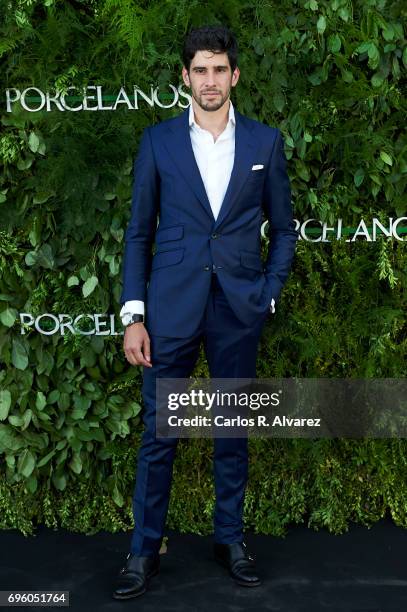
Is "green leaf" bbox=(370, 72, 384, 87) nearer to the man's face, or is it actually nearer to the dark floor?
the man's face

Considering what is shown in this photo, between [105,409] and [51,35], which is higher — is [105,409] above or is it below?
below

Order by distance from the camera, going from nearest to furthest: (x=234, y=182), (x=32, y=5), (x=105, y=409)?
1. (x=234, y=182)
2. (x=32, y=5)
3. (x=105, y=409)

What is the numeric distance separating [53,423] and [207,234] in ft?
4.53

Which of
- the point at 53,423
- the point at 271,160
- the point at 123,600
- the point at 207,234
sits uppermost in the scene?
the point at 271,160

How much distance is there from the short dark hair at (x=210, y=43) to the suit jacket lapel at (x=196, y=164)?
25 cm

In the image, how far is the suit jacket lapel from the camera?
353 centimetres

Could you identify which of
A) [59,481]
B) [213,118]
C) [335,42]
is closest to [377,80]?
[335,42]

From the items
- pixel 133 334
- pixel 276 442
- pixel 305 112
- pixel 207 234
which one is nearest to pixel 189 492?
pixel 276 442

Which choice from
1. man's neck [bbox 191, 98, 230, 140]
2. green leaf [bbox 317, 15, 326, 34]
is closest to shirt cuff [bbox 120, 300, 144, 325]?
man's neck [bbox 191, 98, 230, 140]

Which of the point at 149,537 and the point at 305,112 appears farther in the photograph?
the point at 305,112

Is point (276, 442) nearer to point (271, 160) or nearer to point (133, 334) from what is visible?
point (133, 334)

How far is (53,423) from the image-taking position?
14.4 feet

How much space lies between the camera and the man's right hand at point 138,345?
3.61 meters

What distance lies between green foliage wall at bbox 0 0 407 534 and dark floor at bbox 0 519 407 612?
0.11 m
